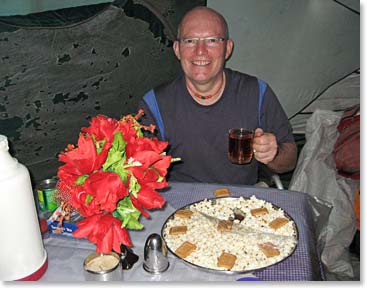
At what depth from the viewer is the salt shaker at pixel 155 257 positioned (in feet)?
3.27

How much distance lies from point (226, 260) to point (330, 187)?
65.2 inches

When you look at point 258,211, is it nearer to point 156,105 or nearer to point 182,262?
point 182,262

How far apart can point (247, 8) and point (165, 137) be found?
1.37 meters

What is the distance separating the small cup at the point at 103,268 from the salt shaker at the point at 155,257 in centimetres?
10

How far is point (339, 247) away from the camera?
7.84 feet

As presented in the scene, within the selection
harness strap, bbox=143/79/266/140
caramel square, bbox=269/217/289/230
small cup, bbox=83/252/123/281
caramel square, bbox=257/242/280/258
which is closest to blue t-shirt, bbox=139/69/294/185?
harness strap, bbox=143/79/266/140

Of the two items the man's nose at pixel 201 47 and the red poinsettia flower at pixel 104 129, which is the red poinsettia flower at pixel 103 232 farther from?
the man's nose at pixel 201 47

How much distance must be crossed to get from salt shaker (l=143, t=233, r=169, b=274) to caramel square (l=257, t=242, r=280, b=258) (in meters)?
0.28

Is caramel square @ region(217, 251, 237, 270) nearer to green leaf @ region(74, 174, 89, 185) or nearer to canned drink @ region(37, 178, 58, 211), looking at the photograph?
green leaf @ region(74, 174, 89, 185)

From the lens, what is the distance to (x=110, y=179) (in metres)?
0.78

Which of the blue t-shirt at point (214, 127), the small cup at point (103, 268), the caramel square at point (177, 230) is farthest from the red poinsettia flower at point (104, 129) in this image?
the blue t-shirt at point (214, 127)

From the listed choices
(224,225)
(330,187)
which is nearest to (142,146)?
(224,225)

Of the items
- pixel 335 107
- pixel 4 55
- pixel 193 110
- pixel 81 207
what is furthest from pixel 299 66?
pixel 81 207

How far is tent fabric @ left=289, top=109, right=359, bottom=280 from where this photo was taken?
237cm
